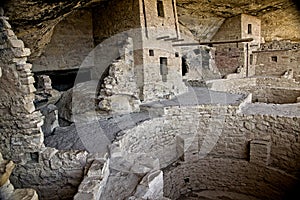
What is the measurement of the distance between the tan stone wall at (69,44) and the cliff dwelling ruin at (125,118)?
0.04 meters

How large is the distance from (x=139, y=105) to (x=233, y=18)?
8887mm

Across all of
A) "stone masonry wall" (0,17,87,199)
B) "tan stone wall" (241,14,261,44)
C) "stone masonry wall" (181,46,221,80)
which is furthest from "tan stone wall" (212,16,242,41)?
"stone masonry wall" (0,17,87,199)

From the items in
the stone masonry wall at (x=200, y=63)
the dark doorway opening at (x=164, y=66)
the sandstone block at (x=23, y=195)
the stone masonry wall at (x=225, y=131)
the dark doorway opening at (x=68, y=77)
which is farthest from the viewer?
the stone masonry wall at (x=200, y=63)

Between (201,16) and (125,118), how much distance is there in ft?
26.1

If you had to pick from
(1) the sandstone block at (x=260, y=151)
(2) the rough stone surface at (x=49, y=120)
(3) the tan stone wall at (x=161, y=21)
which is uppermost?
(3) the tan stone wall at (x=161, y=21)

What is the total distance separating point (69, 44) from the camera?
8.95 metres

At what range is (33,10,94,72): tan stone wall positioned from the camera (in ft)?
27.9

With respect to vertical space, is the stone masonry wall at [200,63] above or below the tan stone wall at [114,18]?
below

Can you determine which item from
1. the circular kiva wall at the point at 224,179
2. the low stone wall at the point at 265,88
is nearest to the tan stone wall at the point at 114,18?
the circular kiva wall at the point at 224,179

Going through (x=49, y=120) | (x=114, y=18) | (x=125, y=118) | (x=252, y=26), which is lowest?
(x=125, y=118)

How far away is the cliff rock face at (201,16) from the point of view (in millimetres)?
4721

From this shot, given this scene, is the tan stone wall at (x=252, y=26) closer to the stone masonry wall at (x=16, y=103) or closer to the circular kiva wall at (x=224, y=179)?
the circular kiva wall at (x=224, y=179)

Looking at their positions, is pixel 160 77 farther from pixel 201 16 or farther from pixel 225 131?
pixel 201 16

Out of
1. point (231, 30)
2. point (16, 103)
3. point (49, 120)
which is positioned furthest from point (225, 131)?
point (231, 30)
